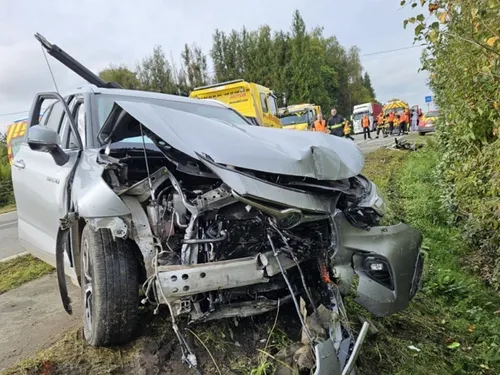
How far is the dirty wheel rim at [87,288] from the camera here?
291 cm

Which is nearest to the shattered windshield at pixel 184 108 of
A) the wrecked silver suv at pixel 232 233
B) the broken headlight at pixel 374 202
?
the wrecked silver suv at pixel 232 233

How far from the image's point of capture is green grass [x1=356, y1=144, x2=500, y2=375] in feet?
9.80

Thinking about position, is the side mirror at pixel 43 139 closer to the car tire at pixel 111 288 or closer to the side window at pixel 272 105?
the car tire at pixel 111 288

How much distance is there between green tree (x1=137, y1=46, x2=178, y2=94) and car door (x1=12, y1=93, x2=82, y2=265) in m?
39.3

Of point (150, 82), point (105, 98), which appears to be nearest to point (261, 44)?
point (150, 82)

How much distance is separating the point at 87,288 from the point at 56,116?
211 centimetres

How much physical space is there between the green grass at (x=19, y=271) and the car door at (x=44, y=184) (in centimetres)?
79

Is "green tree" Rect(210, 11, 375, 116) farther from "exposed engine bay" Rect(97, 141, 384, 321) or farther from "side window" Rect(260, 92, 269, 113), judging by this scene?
"exposed engine bay" Rect(97, 141, 384, 321)

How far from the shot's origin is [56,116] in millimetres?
4344

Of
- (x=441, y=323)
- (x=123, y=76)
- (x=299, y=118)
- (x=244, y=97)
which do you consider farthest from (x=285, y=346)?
(x=123, y=76)

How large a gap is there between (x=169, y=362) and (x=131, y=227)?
904mm

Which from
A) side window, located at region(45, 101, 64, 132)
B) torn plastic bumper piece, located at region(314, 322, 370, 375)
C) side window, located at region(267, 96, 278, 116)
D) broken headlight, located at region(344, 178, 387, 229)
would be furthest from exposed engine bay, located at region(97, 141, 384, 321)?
side window, located at region(267, 96, 278, 116)

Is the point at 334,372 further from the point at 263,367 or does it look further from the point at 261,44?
the point at 261,44

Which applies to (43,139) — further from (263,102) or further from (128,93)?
(263,102)
